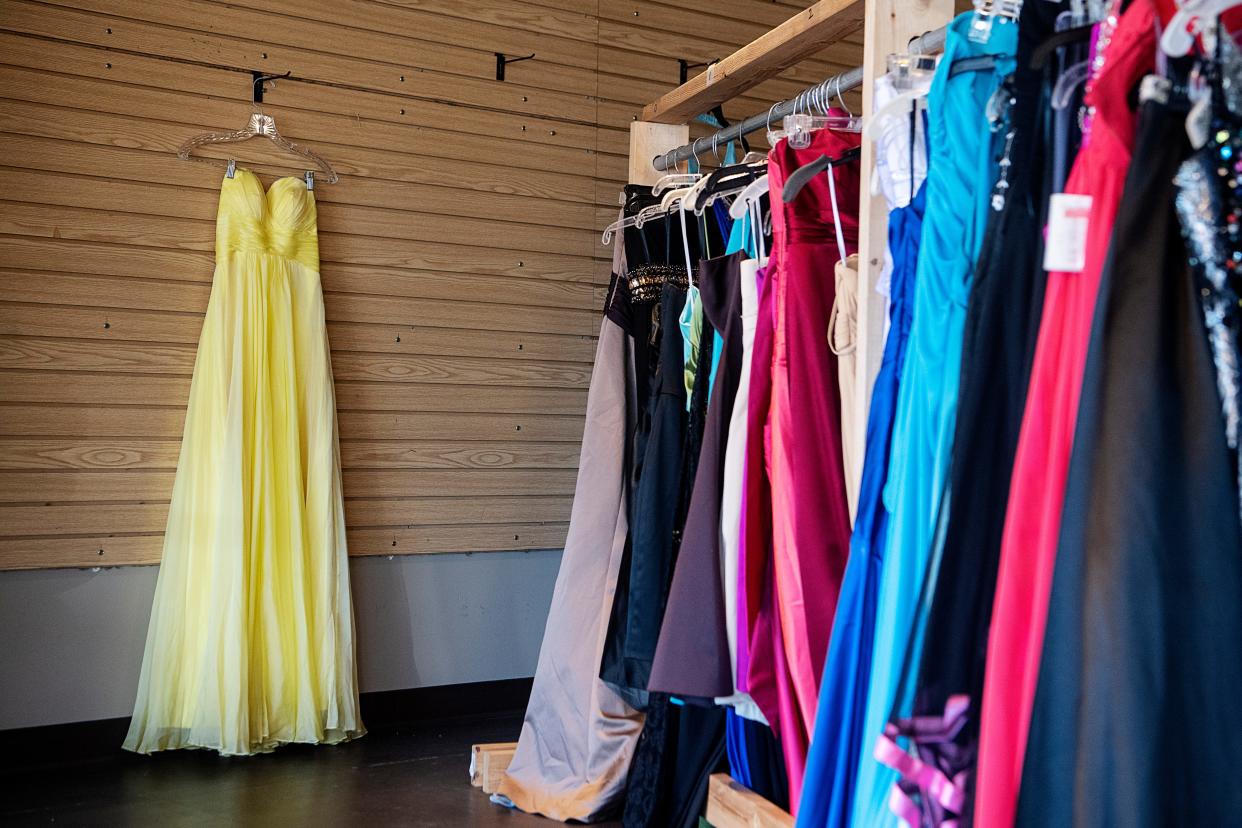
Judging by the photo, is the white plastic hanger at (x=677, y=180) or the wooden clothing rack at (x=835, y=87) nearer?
the wooden clothing rack at (x=835, y=87)

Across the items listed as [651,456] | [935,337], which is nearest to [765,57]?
[651,456]

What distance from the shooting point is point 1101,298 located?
122 centimetres

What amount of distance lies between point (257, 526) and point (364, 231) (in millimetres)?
1088

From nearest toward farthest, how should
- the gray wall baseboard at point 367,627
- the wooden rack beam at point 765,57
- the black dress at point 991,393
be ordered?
the black dress at point 991,393
the wooden rack beam at point 765,57
the gray wall baseboard at point 367,627

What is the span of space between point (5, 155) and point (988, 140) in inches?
116

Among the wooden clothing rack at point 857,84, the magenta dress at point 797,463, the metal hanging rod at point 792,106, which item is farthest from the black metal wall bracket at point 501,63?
the magenta dress at point 797,463

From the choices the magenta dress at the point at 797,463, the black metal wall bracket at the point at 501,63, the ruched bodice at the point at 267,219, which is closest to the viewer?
the magenta dress at the point at 797,463

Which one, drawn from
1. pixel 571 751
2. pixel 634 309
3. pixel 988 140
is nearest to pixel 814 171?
pixel 988 140

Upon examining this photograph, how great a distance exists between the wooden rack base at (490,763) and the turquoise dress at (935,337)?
1.68 m

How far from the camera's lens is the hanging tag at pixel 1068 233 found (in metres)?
1.33

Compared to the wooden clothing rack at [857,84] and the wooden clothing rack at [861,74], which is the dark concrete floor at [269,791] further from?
the wooden clothing rack at [861,74]

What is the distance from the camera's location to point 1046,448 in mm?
1319

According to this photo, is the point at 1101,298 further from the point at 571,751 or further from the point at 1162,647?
the point at 571,751

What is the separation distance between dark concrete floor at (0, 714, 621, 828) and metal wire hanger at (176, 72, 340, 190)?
188 cm
